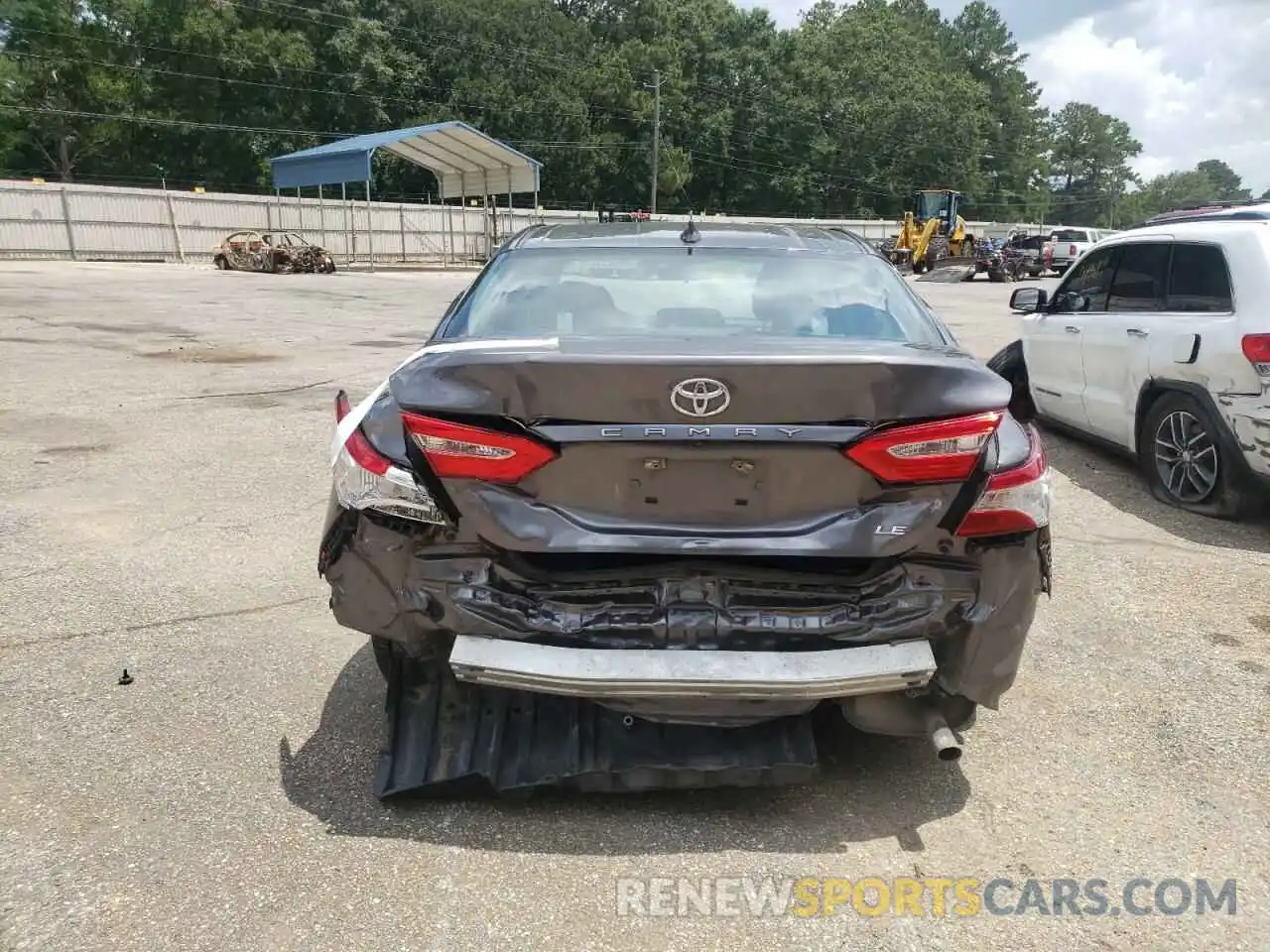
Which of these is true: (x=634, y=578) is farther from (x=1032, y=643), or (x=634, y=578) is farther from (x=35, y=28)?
(x=35, y=28)

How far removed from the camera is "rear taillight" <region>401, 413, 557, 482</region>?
260cm

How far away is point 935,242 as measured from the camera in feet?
125

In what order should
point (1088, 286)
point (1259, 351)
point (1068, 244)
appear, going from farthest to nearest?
point (1068, 244) → point (1088, 286) → point (1259, 351)

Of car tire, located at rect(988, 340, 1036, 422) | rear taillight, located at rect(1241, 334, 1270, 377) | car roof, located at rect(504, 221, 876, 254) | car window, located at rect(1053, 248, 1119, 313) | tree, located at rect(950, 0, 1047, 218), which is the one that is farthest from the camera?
tree, located at rect(950, 0, 1047, 218)

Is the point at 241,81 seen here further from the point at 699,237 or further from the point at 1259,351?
the point at 1259,351

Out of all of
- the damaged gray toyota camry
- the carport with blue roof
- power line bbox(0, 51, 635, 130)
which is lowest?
the damaged gray toyota camry

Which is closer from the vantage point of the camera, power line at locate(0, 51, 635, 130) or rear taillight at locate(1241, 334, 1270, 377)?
rear taillight at locate(1241, 334, 1270, 377)

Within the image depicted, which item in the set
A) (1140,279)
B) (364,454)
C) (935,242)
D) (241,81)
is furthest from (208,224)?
(364,454)

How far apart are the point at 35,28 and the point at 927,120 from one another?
204 ft

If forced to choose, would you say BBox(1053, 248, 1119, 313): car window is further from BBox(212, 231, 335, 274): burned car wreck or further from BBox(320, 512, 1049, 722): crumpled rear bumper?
BBox(212, 231, 335, 274): burned car wreck

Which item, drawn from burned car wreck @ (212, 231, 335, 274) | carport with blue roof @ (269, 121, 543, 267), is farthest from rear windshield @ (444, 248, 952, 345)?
carport with blue roof @ (269, 121, 543, 267)

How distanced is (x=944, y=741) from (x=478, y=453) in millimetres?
1533

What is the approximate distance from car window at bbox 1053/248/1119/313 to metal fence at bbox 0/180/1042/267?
2158 centimetres

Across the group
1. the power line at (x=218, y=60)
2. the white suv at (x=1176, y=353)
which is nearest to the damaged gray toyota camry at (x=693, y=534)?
the white suv at (x=1176, y=353)
